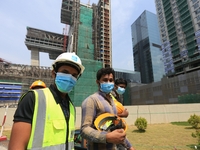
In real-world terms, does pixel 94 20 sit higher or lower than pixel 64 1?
lower

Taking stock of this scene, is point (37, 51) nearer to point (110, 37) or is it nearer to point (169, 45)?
point (110, 37)

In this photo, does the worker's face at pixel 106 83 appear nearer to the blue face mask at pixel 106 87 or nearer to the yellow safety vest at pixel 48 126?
the blue face mask at pixel 106 87

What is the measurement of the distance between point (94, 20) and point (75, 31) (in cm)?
1039

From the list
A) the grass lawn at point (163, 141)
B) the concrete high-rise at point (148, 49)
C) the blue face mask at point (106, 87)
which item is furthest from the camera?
the concrete high-rise at point (148, 49)

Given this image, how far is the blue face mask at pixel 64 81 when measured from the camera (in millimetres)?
1297

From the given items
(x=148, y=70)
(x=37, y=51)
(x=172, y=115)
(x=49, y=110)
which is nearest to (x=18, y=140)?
(x=49, y=110)

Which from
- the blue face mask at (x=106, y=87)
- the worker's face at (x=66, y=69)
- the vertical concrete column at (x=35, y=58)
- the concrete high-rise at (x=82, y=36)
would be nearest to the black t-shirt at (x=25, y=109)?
the worker's face at (x=66, y=69)

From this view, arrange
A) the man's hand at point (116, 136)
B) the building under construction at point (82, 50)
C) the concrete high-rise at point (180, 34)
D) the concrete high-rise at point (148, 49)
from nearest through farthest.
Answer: the man's hand at point (116, 136) < the building under construction at point (82, 50) < the concrete high-rise at point (180, 34) < the concrete high-rise at point (148, 49)

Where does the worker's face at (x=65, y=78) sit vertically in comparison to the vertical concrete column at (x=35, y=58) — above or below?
below

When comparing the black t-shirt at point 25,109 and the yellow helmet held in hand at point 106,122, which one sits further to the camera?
the yellow helmet held in hand at point 106,122

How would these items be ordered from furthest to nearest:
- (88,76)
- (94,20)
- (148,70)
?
(148,70)
(94,20)
(88,76)

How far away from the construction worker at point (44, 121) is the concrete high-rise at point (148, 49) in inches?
3544

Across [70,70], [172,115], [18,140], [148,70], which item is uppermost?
[148,70]

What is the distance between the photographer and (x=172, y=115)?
12805 millimetres
